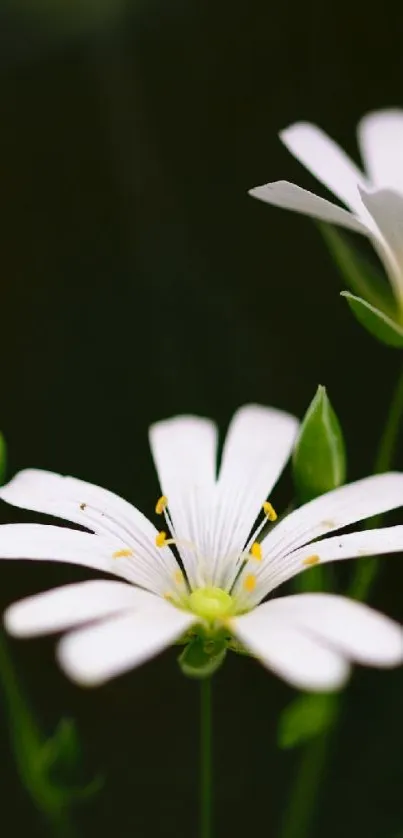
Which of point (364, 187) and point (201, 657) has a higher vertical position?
point (364, 187)

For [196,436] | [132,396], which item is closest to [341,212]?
[196,436]

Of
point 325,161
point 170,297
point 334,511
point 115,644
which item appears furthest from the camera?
point 170,297

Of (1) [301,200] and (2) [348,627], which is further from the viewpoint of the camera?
(1) [301,200]

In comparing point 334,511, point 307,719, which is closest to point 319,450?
point 334,511

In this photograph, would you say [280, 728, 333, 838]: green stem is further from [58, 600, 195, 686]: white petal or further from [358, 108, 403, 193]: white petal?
[358, 108, 403, 193]: white petal

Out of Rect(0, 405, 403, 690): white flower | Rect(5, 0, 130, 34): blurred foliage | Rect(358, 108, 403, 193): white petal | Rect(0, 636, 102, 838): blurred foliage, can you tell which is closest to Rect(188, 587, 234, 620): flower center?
Rect(0, 405, 403, 690): white flower

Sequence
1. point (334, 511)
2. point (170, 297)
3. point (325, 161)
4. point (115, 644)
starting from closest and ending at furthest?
point (115, 644)
point (334, 511)
point (325, 161)
point (170, 297)

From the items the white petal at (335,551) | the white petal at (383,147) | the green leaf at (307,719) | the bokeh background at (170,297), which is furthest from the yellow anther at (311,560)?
the bokeh background at (170,297)

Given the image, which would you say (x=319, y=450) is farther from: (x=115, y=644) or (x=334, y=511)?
(x=115, y=644)
